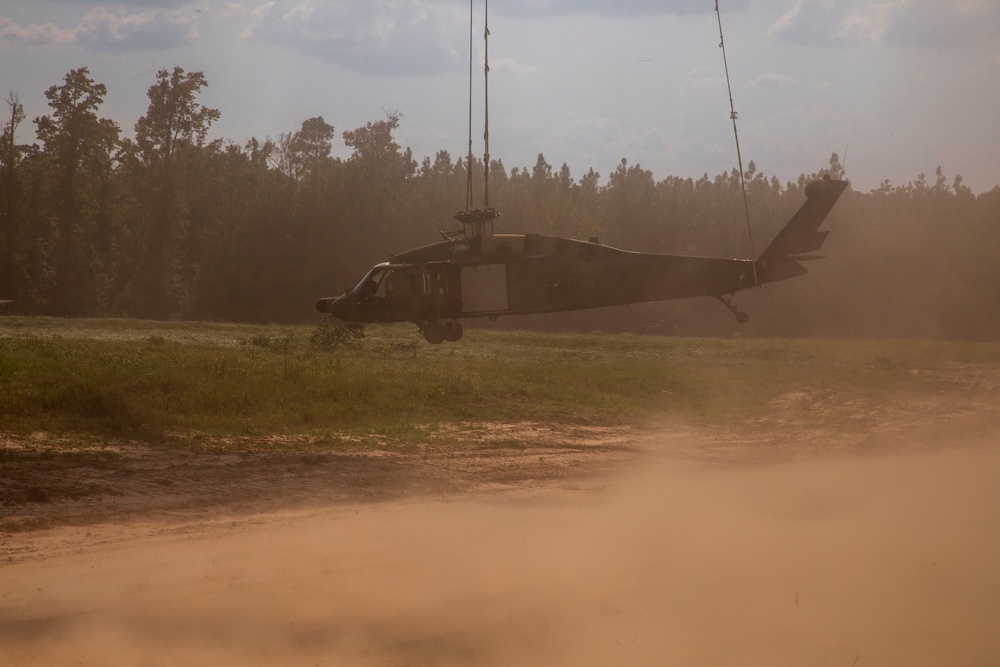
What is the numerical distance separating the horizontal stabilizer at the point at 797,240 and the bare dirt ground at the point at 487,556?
160 inches

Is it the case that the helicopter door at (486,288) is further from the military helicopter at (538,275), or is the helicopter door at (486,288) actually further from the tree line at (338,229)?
the tree line at (338,229)

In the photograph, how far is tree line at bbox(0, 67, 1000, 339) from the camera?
53.8 meters

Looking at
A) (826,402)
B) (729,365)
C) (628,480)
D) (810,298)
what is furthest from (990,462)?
(810,298)

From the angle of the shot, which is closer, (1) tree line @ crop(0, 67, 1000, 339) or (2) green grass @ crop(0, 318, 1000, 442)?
(2) green grass @ crop(0, 318, 1000, 442)

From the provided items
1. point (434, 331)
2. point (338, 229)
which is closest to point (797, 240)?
point (434, 331)

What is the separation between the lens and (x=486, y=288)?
15992mm

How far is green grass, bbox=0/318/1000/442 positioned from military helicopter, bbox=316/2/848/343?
12.0 feet

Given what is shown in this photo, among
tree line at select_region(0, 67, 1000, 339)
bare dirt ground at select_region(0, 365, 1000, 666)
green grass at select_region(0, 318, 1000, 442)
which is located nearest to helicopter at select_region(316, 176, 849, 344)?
bare dirt ground at select_region(0, 365, 1000, 666)

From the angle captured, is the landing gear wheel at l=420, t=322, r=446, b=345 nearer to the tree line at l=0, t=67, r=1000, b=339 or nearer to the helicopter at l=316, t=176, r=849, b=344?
the helicopter at l=316, t=176, r=849, b=344

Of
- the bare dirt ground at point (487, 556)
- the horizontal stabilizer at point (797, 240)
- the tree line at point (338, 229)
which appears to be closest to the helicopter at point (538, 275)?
the horizontal stabilizer at point (797, 240)

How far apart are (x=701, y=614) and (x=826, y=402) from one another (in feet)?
47.3

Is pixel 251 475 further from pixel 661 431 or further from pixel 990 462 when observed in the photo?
pixel 990 462

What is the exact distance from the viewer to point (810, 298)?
5612 cm

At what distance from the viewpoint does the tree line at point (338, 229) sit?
2119 inches
